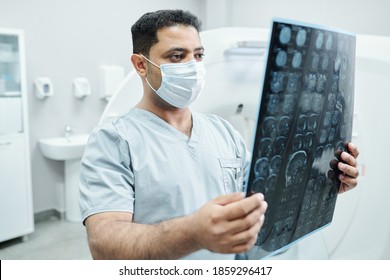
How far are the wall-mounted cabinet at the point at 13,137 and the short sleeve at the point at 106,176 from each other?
1.61 m

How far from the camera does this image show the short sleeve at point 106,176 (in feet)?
2.56

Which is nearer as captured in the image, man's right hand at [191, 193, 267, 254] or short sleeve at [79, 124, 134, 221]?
man's right hand at [191, 193, 267, 254]

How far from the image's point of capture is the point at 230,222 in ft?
1.69

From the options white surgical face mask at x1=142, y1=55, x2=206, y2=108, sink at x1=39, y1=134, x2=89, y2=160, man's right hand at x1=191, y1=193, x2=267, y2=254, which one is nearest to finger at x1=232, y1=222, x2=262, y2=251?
man's right hand at x1=191, y1=193, x2=267, y2=254

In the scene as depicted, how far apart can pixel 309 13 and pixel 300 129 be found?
222 cm

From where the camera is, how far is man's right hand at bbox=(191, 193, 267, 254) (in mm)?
511

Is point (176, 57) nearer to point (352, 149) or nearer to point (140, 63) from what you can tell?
point (140, 63)

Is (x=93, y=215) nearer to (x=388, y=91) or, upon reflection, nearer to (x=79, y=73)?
(x=388, y=91)

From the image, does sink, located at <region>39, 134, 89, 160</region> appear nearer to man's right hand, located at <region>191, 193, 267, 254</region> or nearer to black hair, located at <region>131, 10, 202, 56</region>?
black hair, located at <region>131, 10, 202, 56</region>

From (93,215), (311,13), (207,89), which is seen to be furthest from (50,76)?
(93,215)

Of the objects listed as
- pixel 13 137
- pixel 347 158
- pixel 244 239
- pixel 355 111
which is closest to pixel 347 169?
pixel 347 158

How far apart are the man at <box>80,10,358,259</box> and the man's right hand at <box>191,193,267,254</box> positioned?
0.06 meters

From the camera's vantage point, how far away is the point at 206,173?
0.93 m

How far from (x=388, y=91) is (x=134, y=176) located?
135cm
